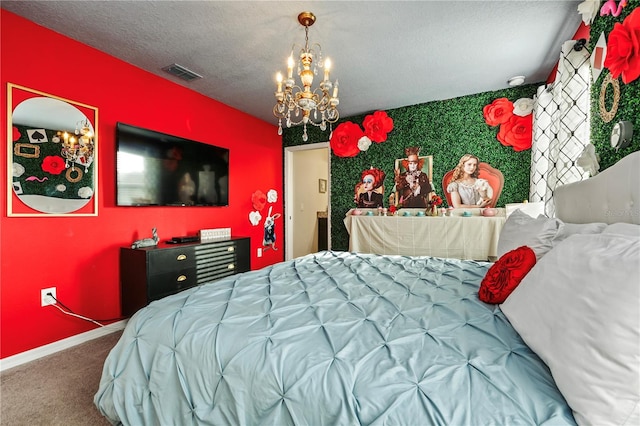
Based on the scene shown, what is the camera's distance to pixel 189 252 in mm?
2824

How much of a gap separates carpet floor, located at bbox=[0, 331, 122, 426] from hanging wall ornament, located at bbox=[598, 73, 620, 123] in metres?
3.16

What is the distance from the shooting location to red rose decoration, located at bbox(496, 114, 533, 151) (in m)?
3.35

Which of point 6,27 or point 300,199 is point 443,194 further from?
point 6,27

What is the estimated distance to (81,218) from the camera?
243 centimetres

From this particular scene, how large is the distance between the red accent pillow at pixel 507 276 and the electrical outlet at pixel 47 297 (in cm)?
297

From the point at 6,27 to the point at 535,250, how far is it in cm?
359

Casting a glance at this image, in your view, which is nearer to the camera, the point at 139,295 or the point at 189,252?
the point at 139,295

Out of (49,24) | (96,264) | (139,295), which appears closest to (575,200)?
(139,295)

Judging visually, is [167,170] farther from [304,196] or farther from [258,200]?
[304,196]

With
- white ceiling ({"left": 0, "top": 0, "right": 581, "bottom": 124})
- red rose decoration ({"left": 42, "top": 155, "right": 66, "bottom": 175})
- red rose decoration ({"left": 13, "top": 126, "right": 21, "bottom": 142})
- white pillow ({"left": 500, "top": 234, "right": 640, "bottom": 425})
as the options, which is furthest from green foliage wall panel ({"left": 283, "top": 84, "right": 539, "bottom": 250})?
red rose decoration ({"left": 13, "top": 126, "right": 21, "bottom": 142})

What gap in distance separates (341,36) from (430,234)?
2407 mm

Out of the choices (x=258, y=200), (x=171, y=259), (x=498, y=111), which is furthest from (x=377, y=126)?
(x=171, y=259)

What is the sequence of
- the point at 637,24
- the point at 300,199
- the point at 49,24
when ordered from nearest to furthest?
the point at 637,24 < the point at 49,24 < the point at 300,199

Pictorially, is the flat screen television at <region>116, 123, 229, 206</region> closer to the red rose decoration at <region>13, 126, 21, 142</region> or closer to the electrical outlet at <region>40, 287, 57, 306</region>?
the red rose decoration at <region>13, 126, 21, 142</region>
